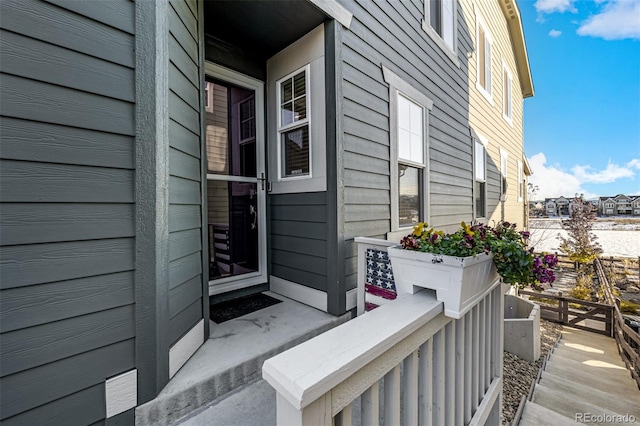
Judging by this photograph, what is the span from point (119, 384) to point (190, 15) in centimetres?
212

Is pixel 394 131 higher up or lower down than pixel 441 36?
lower down

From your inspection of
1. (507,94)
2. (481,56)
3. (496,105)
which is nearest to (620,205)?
(507,94)

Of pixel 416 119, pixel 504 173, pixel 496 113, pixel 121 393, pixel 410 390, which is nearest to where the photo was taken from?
pixel 410 390

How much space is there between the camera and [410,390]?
98 centimetres

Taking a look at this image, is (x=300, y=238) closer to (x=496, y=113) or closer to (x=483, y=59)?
(x=483, y=59)

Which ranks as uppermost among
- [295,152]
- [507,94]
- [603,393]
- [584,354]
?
[507,94]

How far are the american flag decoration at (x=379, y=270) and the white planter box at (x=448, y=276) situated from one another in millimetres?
913

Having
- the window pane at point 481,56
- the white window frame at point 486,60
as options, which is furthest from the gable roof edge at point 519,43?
the window pane at point 481,56

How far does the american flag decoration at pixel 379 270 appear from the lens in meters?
2.31

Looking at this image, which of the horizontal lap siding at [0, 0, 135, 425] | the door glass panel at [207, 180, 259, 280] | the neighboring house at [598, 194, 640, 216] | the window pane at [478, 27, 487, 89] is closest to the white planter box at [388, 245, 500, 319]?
the horizontal lap siding at [0, 0, 135, 425]

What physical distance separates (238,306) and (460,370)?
1.88m

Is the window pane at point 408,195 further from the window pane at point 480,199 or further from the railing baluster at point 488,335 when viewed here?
the window pane at point 480,199

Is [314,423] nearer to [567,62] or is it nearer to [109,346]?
[109,346]

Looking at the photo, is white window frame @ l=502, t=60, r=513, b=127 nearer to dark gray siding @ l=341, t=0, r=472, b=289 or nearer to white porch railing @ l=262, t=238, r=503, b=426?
dark gray siding @ l=341, t=0, r=472, b=289
